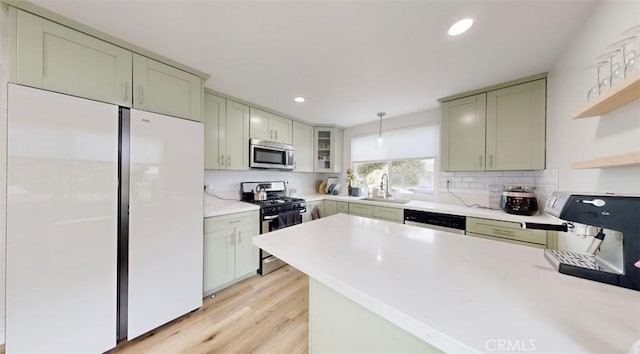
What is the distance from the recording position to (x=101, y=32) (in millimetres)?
1419

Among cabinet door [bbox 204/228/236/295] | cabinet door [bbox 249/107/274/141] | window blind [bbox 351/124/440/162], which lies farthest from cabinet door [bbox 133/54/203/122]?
window blind [bbox 351/124/440/162]

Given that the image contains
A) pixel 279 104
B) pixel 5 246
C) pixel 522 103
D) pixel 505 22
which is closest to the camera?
pixel 5 246

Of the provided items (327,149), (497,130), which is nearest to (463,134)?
(497,130)

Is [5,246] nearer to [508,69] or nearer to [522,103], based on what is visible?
[508,69]

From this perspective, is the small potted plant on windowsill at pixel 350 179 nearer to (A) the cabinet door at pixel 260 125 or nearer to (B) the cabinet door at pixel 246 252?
(A) the cabinet door at pixel 260 125

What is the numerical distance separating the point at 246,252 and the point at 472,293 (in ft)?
7.62

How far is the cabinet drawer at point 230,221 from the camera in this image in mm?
2105

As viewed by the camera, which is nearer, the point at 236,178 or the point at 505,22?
the point at 505,22

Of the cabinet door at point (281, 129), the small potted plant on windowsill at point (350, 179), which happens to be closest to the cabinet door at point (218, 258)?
the cabinet door at point (281, 129)

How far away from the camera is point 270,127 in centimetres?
310

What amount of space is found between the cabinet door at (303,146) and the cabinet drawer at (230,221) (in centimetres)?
130

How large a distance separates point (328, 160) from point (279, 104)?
1.53 metres

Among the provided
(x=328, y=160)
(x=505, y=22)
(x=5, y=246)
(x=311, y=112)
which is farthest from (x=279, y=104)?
(x=5, y=246)

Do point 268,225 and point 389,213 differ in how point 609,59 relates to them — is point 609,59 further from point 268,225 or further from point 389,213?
point 268,225
